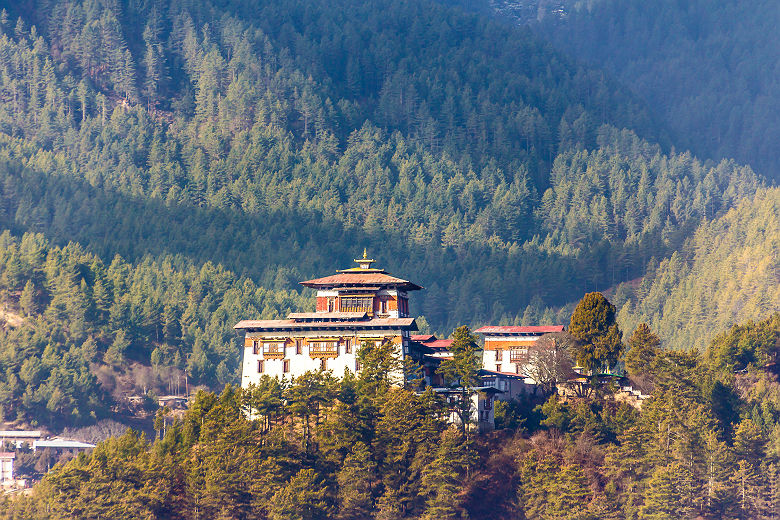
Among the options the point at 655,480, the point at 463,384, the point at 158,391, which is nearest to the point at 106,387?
the point at 158,391

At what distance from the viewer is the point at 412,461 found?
12125 centimetres

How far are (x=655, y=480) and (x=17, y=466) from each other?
70416 millimetres

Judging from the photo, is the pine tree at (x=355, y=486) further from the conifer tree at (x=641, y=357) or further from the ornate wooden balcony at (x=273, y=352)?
the conifer tree at (x=641, y=357)

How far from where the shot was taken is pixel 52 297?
619ft

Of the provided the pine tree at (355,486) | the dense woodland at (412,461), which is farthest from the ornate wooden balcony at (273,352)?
the pine tree at (355,486)

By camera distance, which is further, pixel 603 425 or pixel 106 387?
pixel 106 387

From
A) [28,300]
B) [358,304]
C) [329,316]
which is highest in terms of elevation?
[28,300]

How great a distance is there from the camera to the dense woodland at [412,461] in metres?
119

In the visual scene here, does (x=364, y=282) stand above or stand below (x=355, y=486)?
above

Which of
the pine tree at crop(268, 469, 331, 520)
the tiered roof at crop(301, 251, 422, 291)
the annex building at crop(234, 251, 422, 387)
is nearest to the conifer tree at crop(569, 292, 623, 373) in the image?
the annex building at crop(234, 251, 422, 387)

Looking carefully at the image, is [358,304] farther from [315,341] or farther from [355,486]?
[355,486]

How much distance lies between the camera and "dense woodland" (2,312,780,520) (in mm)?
118750

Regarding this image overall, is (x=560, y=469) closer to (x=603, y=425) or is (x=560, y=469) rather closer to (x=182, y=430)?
(x=603, y=425)

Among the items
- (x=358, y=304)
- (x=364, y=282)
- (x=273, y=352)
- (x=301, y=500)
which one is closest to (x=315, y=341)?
(x=273, y=352)
